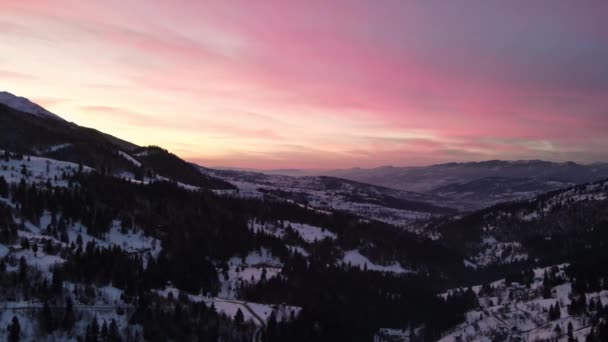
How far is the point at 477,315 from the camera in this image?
19712 cm

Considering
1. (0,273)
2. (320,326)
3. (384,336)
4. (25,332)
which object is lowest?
(384,336)

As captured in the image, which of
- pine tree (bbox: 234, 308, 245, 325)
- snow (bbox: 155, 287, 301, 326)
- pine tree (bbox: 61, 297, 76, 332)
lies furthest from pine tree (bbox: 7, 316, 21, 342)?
pine tree (bbox: 234, 308, 245, 325)

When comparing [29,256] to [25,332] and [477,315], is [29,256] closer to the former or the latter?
[25,332]

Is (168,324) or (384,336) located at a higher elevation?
(168,324)

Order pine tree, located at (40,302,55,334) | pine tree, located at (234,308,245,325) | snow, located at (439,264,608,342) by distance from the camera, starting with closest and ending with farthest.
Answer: pine tree, located at (40,302,55,334)
pine tree, located at (234,308,245,325)
snow, located at (439,264,608,342)

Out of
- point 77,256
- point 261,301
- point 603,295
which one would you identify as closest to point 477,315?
point 603,295

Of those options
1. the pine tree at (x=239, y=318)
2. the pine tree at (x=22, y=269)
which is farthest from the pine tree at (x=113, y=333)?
the pine tree at (x=239, y=318)

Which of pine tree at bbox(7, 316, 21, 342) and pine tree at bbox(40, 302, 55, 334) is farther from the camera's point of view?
pine tree at bbox(40, 302, 55, 334)

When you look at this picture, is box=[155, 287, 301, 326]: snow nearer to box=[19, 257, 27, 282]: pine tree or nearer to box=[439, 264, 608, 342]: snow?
box=[19, 257, 27, 282]: pine tree

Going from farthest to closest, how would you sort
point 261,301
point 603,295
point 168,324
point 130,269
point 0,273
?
point 261,301 < point 603,295 < point 130,269 < point 168,324 < point 0,273

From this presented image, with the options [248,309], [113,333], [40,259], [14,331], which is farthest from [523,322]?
[14,331]

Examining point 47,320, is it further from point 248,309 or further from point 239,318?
point 248,309

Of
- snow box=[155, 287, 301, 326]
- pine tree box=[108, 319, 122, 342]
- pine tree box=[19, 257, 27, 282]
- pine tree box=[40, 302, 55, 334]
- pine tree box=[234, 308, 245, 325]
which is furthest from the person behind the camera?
snow box=[155, 287, 301, 326]

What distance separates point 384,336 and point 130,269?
314 feet
